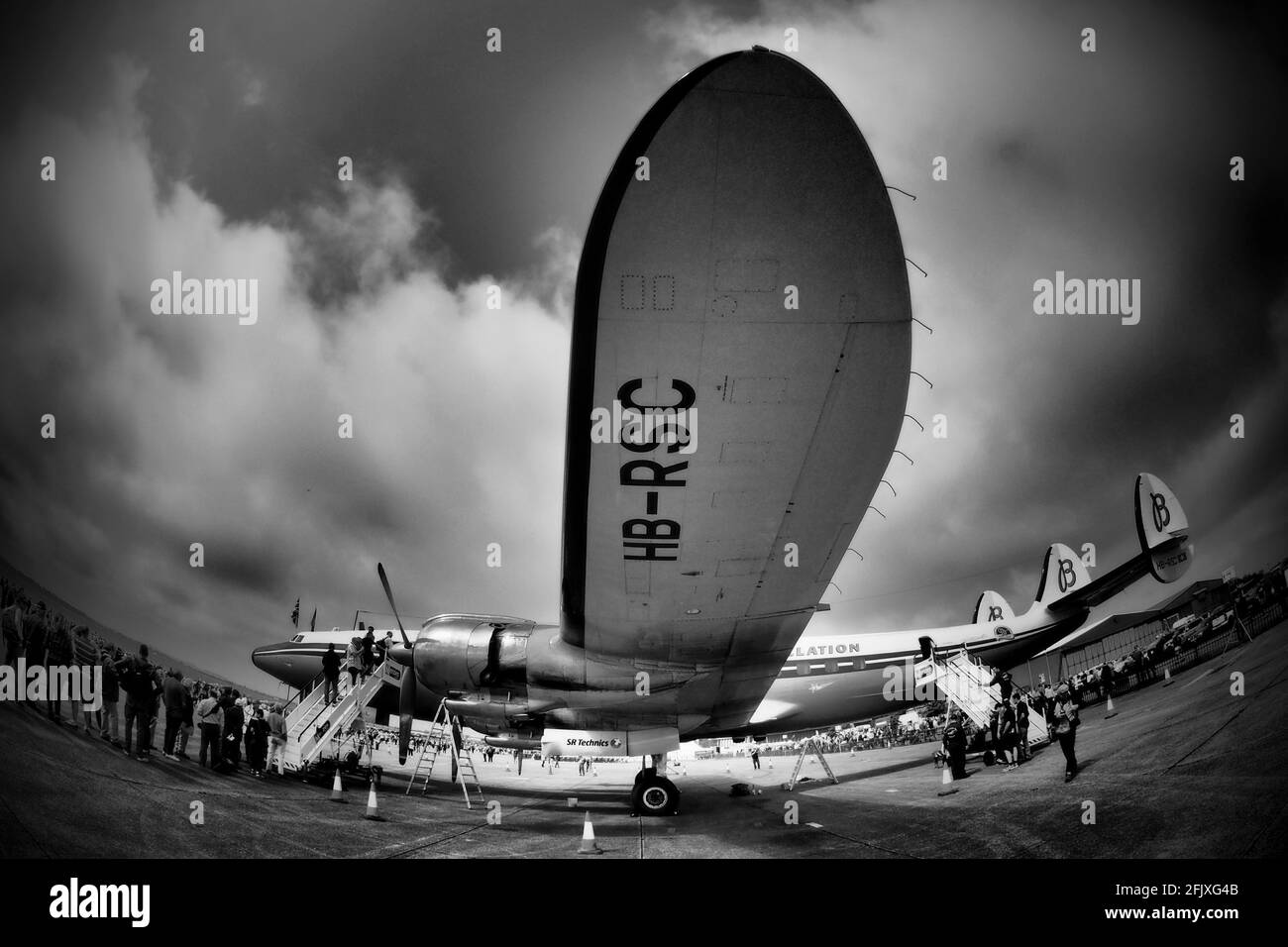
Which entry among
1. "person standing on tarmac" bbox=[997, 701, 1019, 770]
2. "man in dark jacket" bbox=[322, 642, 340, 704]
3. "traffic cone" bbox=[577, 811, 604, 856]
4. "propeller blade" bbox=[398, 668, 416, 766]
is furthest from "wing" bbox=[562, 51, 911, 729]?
"person standing on tarmac" bbox=[997, 701, 1019, 770]

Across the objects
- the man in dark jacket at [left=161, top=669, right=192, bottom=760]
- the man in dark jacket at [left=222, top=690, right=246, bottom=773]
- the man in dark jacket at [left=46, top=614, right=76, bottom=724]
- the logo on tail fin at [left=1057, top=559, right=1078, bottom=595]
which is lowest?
the man in dark jacket at [left=222, top=690, right=246, bottom=773]

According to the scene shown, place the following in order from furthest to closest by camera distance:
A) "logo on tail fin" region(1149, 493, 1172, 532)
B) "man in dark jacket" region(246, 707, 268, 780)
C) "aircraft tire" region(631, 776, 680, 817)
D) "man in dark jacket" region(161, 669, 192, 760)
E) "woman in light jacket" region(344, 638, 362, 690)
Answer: "logo on tail fin" region(1149, 493, 1172, 532)
"woman in light jacket" region(344, 638, 362, 690)
"man in dark jacket" region(246, 707, 268, 780)
"aircraft tire" region(631, 776, 680, 817)
"man in dark jacket" region(161, 669, 192, 760)

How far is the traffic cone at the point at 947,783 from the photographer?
8.00 metres

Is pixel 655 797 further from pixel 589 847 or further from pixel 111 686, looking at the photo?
pixel 111 686

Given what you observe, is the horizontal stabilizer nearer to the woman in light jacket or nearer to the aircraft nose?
the woman in light jacket

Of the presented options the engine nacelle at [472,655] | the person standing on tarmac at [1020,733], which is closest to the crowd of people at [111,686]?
the engine nacelle at [472,655]

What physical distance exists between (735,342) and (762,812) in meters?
7.24

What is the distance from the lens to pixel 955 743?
30.8ft

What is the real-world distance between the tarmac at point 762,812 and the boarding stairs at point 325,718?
68 cm

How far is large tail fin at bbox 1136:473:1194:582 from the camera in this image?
9.88 m

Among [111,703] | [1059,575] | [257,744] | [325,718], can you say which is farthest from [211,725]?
[1059,575]

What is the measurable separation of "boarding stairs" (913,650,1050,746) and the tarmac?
3025 millimetres

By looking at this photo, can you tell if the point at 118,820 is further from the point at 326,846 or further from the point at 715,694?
the point at 715,694
